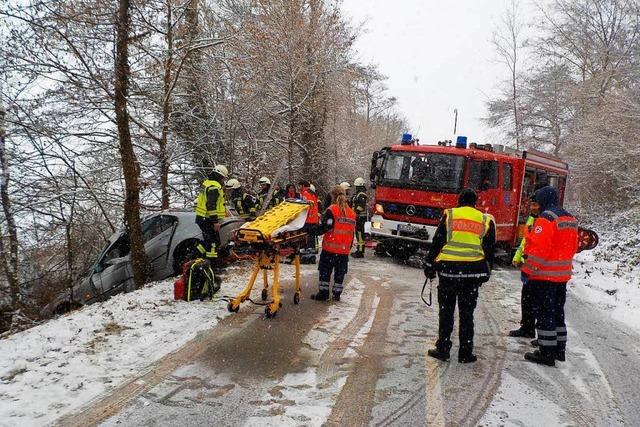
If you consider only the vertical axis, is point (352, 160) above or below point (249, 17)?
below

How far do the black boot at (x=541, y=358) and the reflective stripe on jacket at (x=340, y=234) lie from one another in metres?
2.83

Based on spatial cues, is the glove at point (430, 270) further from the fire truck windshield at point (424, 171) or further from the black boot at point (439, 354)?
the fire truck windshield at point (424, 171)

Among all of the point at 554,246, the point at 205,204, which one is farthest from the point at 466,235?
the point at 205,204

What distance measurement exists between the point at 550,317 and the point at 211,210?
15.6 ft

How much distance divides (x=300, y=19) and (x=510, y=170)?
8.99 metres

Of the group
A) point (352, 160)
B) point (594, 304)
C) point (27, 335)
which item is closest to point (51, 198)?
point (27, 335)

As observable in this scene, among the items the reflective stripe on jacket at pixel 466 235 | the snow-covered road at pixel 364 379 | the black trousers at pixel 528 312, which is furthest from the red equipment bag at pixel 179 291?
the black trousers at pixel 528 312

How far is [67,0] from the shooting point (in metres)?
7.10

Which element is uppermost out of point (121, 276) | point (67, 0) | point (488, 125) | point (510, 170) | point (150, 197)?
point (488, 125)

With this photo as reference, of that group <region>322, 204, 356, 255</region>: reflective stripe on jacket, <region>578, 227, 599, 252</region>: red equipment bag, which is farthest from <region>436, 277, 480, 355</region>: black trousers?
<region>578, 227, 599, 252</region>: red equipment bag

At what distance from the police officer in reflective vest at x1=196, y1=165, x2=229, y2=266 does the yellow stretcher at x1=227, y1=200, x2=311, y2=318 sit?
106 centimetres

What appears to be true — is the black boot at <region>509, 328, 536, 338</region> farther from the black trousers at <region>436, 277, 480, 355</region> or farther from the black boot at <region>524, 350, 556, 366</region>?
the black trousers at <region>436, 277, 480, 355</region>

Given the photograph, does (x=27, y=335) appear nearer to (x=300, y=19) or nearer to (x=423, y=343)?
(x=423, y=343)

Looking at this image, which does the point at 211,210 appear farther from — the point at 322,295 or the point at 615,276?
the point at 615,276
